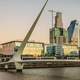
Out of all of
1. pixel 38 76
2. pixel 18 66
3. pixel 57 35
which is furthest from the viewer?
pixel 57 35

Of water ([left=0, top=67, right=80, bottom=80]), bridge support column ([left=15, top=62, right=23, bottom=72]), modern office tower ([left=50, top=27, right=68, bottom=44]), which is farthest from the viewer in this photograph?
modern office tower ([left=50, top=27, right=68, bottom=44])

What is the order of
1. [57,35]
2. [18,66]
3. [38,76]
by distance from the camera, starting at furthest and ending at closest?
[57,35] → [18,66] → [38,76]

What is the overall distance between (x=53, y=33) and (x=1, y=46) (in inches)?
1267

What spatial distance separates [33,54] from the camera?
132250 mm

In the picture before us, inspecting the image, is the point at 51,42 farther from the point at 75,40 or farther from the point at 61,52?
the point at 61,52

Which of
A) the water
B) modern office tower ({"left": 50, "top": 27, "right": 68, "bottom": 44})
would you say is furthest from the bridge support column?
modern office tower ({"left": 50, "top": 27, "right": 68, "bottom": 44})

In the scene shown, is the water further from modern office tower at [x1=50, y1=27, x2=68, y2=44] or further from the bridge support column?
modern office tower at [x1=50, y1=27, x2=68, y2=44]

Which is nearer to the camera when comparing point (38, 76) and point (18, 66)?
point (38, 76)

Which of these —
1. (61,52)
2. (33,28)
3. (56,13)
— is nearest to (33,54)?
(61,52)

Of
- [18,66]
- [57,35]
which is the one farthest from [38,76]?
[57,35]

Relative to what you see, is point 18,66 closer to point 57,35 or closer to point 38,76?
point 38,76

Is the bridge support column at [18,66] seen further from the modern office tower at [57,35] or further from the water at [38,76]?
the modern office tower at [57,35]

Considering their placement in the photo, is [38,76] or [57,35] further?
[57,35]

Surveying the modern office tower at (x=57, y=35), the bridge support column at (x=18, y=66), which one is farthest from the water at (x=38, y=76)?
the modern office tower at (x=57, y=35)
